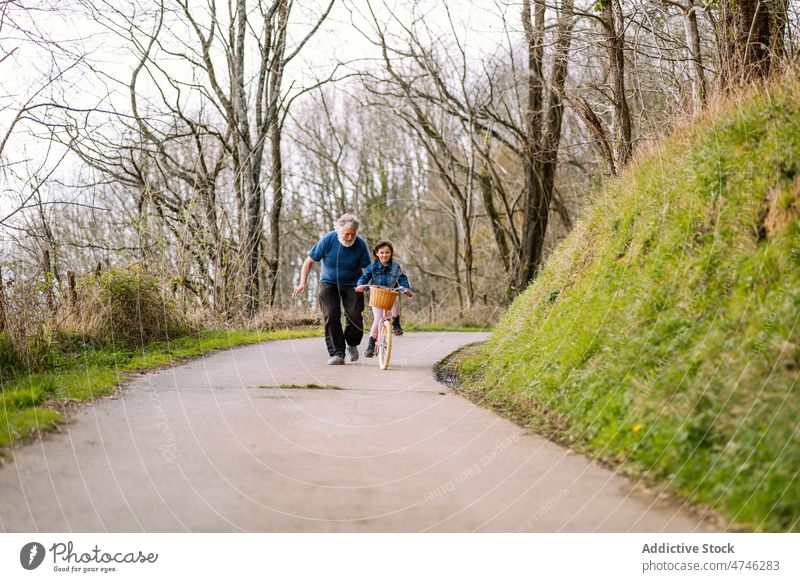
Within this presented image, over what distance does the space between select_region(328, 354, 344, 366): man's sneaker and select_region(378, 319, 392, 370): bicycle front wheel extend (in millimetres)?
539

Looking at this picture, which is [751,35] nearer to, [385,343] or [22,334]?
[385,343]

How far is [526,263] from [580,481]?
19.3m

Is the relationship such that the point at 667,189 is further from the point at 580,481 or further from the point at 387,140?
the point at 387,140

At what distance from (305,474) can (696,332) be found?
2.64m

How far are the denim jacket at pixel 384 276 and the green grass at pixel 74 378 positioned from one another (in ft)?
9.19

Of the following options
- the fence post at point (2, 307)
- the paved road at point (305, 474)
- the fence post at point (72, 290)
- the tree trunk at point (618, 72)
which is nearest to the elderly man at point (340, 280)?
the fence post at point (72, 290)

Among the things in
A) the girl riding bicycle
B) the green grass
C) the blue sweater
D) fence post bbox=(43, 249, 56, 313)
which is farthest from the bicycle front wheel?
fence post bbox=(43, 249, 56, 313)

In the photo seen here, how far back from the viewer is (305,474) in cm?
405

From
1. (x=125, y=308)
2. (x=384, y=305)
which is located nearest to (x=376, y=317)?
(x=384, y=305)

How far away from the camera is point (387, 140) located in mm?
30031

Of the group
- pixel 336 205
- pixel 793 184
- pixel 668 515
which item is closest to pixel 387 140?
pixel 336 205

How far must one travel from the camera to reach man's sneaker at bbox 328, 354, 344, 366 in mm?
10211

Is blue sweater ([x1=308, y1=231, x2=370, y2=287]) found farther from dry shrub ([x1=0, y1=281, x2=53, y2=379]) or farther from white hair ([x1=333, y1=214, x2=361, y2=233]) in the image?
dry shrub ([x1=0, y1=281, x2=53, y2=379])

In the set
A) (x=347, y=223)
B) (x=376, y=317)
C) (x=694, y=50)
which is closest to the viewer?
(x=347, y=223)
